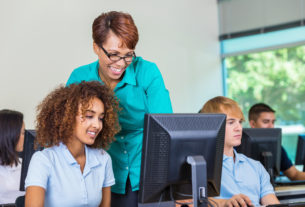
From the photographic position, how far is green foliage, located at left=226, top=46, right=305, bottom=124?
19.3ft

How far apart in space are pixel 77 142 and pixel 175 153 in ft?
2.10

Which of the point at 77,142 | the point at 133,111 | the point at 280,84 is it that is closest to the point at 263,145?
the point at 133,111

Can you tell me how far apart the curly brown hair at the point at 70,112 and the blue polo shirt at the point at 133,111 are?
0.06 meters

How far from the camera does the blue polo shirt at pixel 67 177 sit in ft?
5.82

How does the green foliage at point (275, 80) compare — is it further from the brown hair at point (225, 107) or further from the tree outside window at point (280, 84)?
the brown hair at point (225, 107)

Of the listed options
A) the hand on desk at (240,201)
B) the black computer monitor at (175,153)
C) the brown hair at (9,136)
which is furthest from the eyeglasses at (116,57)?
the brown hair at (9,136)

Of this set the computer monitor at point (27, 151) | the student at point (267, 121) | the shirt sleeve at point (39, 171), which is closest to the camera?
the shirt sleeve at point (39, 171)

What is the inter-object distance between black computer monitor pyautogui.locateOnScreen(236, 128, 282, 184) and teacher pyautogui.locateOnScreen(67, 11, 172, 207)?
1059 mm

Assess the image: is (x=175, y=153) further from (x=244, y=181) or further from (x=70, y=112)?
(x=244, y=181)

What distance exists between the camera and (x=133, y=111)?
6.39 feet

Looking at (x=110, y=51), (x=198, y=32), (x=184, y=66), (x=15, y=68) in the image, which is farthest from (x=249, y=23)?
(x=110, y=51)

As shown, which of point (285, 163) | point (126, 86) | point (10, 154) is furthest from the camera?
point (285, 163)

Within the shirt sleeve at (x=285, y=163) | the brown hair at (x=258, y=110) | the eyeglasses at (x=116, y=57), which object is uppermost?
the eyeglasses at (x=116, y=57)

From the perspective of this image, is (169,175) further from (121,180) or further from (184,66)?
(184,66)
